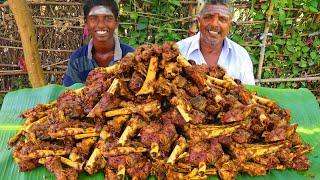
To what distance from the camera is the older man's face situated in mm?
4020

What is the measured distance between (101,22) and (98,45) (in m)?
0.39

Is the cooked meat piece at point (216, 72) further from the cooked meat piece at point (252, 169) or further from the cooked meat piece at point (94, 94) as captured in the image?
the cooked meat piece at point (94, 94)

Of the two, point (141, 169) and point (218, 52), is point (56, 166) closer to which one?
point (141, 169)

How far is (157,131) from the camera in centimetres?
229

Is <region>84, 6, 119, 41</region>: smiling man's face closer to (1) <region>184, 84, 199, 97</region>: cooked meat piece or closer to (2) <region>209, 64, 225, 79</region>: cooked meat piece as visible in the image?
(2) <region>209, 64, 225, 79</region>: cooked meat piece

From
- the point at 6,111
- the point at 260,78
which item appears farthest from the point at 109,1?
the point at 260,78

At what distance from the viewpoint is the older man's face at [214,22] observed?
158 inches

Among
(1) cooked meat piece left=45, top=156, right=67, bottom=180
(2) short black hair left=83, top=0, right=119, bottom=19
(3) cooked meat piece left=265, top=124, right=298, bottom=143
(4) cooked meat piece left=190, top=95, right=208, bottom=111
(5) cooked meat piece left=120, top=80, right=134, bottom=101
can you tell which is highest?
(2) short black hair left=83, top=0, right=119, bottom=19

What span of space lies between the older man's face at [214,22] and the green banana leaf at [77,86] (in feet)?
3.07

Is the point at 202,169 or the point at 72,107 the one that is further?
the point at 72,107

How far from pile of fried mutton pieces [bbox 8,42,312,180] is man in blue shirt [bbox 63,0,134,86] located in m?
1.57

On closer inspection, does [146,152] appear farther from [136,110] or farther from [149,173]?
[136,110]

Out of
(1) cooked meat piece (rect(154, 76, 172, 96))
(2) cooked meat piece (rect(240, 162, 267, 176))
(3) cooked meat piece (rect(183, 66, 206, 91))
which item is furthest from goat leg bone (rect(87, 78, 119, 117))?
(2) cooked meat piece (rect(240, 162, 267, 176))

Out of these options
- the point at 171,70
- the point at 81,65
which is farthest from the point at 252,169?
the point at 81,65
